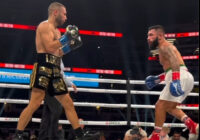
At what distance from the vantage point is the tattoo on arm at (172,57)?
3527mm

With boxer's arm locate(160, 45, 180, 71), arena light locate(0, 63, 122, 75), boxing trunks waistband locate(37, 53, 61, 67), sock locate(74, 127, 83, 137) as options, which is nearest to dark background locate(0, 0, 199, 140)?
arena light locate(0, 63, 122, 75)

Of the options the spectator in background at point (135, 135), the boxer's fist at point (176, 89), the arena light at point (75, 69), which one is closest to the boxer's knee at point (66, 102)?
the spectator in background at point (135, 135)

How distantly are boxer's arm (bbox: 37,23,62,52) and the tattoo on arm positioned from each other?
4.23 feet

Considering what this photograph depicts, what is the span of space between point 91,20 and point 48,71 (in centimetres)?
1005

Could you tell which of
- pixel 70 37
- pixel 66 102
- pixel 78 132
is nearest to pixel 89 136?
pixel 78 132

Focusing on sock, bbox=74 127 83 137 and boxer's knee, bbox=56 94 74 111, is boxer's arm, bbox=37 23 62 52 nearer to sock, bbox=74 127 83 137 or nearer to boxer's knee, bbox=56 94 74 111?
Answer: boxer's knee, bbox=56 94 74 111

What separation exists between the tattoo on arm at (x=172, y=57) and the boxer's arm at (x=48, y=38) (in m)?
1.29

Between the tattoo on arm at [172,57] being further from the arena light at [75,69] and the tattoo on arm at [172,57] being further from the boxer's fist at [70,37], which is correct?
the arena light at [75,69]

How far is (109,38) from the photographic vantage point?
46.7ft

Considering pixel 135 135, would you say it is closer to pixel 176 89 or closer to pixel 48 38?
pixel 176 89

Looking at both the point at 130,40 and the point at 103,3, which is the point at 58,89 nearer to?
the point at 103,3

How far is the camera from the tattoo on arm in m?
3.53

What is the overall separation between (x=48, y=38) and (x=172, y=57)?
1477 mm

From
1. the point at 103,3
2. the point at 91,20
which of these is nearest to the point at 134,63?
the point at 91,20
